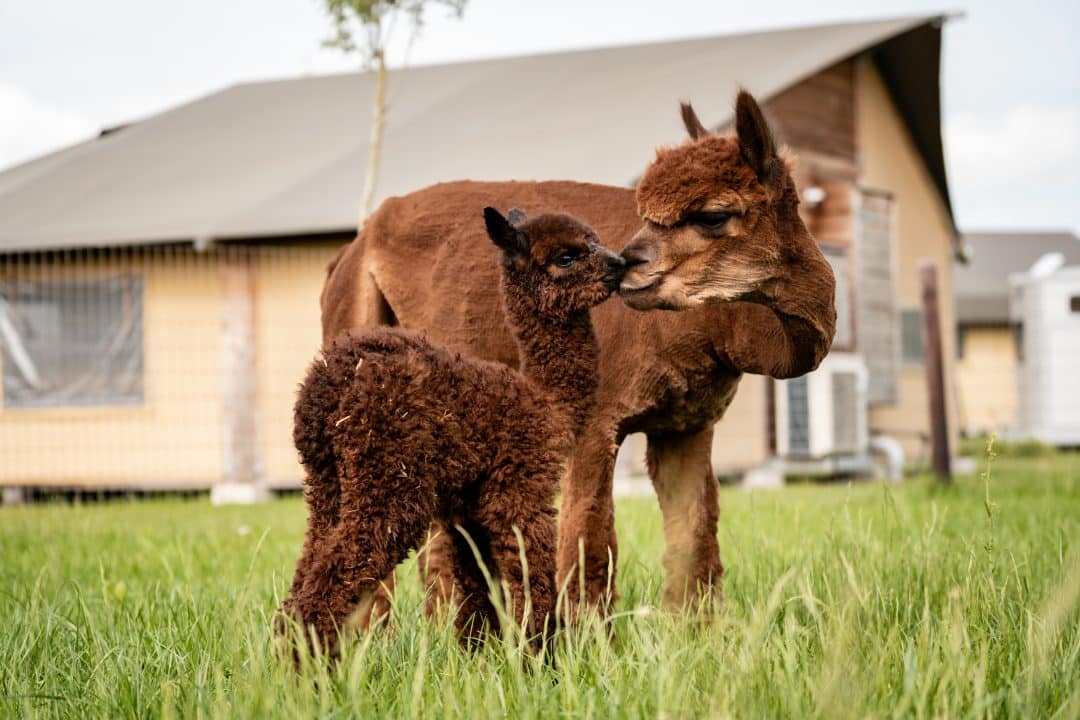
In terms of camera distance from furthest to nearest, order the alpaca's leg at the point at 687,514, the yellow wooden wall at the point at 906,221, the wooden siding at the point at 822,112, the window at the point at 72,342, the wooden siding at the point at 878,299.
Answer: the yellow wooden wall at the point at 906,221
the wooden siding at the point at 878,299
the wooden siding at the point at 822,112
the window at the point at 72,342
the alpaca's leg at the point at 687,514

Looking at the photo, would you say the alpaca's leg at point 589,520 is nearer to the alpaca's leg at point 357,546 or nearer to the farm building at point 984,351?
the alpaca's leg at point 357,546

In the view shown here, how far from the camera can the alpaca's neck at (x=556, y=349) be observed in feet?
9.71

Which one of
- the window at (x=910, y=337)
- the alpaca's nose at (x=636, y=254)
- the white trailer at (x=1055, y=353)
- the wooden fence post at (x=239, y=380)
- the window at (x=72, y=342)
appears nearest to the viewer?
the alpaca's nose at (x=636, y=254)

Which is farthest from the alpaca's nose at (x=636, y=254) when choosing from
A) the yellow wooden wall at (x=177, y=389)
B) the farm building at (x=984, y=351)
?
the farm building at (x=984, y=351)

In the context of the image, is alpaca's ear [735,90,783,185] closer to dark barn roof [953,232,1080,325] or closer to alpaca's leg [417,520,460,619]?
alpaca's leg [417,520,460,619]

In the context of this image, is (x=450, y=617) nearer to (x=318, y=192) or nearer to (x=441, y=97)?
(x=318, y=192)

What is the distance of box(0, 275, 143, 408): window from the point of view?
1355 centimetres

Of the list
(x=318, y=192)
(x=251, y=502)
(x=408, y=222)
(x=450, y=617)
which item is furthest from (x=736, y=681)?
(x=318, y=192)

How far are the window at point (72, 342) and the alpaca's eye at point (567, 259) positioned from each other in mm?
11656

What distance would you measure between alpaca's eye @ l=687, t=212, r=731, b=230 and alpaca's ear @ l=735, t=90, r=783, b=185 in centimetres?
16

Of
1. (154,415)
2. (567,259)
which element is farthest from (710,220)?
(154,415)

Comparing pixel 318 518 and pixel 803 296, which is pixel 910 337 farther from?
pixel 318 518

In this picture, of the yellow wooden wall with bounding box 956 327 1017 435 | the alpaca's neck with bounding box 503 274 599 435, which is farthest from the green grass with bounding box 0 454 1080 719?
the yellow wooden wall with bounding box 956 327 1017 435

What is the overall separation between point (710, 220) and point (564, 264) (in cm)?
51
